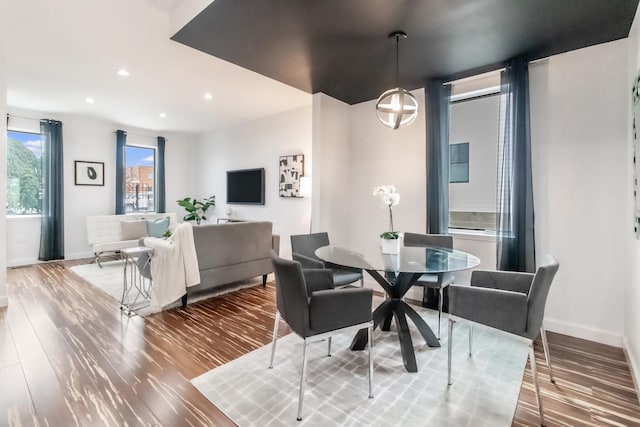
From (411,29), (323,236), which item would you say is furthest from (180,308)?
(411,29)

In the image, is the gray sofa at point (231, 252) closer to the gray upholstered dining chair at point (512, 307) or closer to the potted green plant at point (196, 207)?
the gray upholstered dining chair at point (512, 307)

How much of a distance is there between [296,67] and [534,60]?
96.6 inches

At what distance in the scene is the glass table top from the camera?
2051 mm

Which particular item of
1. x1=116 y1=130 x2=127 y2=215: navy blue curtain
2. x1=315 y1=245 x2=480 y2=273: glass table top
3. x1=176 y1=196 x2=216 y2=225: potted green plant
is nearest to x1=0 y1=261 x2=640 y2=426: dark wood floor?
x1=315 y1=245 x2=480 y2=273: glass table top

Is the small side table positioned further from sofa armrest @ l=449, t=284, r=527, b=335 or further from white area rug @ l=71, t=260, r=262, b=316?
sofa armrest @ l=449, t=284, r=527, b=335

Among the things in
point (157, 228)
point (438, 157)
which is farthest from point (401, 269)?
point (157, 228)

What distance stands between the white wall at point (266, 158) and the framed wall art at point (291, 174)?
109mm

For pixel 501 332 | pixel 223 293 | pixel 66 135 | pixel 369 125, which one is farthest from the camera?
pixel 66 135

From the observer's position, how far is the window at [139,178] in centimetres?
693

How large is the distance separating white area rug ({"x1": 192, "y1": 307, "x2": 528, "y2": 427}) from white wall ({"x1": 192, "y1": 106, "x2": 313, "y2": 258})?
307 centimetres

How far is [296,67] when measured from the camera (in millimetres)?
3314

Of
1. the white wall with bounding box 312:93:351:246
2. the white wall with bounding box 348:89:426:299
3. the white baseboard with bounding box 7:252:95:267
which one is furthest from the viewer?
the white baseboard with bounding box 7:252:95:267

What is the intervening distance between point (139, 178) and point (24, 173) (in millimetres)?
1990

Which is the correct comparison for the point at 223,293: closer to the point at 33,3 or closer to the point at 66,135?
the point at 33,3
